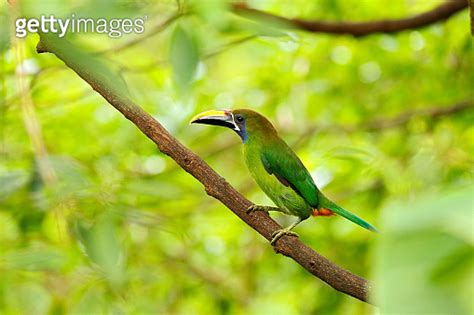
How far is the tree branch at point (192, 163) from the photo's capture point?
40.4 inches

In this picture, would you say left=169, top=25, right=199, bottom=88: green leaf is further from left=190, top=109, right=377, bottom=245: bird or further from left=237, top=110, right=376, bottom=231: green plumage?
left=237, top=110, right=376, bottom=231: green plumage

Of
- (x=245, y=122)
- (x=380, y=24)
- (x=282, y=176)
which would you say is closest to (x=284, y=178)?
(x=282, y=176)

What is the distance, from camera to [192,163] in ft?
3.51

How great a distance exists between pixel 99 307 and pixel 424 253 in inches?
52.9

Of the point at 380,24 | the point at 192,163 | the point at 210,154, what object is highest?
the point at 380,24

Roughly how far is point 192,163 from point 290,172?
2.39 feet

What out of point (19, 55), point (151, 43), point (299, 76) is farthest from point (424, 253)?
point (151, 43)

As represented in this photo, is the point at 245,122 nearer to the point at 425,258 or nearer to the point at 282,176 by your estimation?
the point at 282,176

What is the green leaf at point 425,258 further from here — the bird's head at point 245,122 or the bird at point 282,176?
the bird's head at point 245,122

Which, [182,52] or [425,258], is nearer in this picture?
[425,258]

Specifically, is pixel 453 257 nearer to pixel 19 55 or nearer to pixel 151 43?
Result: pixel 19 55

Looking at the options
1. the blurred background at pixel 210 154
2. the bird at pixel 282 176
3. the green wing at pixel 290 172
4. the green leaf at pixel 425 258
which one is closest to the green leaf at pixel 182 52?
the blurred background at pixel 210 154

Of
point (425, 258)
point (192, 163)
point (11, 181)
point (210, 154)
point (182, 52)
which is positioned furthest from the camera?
point (210, 154)

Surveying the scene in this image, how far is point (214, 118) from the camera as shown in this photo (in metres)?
1.83
